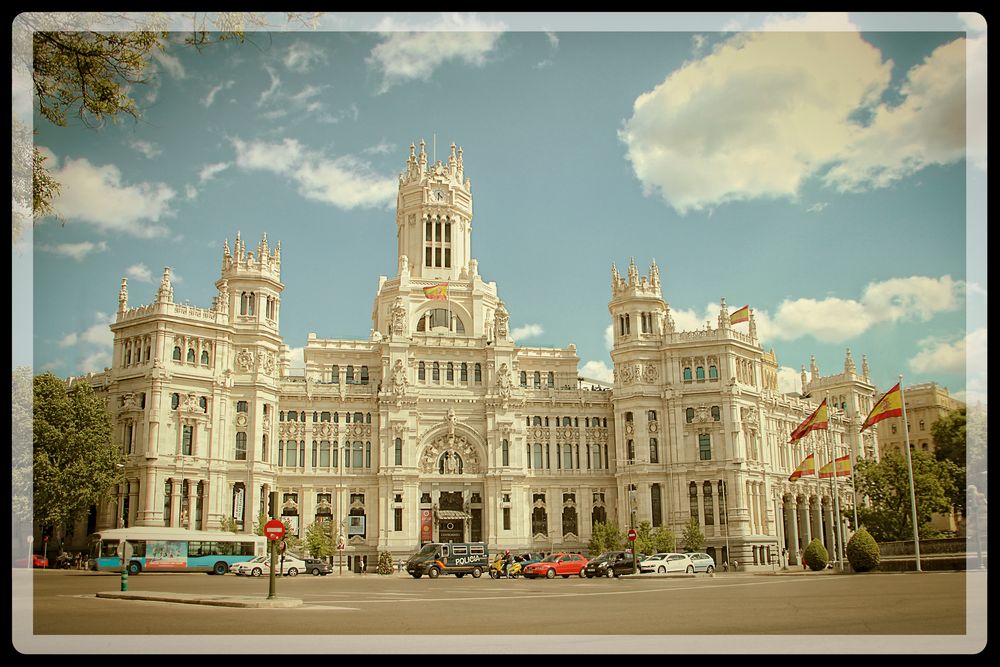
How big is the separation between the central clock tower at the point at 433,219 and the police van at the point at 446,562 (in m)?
42.5

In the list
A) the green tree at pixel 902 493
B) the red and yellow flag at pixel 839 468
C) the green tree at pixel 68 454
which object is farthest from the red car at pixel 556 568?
the green tree at pixel 68 454

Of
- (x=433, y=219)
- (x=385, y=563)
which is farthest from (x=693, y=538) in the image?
(x=433, y=219)

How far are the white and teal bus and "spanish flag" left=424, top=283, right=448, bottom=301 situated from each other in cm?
3296

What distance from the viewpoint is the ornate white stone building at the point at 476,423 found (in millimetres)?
79562

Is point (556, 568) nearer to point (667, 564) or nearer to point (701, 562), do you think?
point (667, 564)

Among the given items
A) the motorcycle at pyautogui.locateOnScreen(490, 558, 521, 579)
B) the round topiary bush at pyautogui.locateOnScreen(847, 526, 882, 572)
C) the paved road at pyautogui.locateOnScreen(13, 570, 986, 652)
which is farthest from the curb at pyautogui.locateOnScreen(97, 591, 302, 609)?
the motorcycle at pyautogui.locateOnScreen(490, 558, 521, 579)

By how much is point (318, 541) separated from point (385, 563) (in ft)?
21.5

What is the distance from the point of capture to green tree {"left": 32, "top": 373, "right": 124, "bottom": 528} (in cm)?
6297

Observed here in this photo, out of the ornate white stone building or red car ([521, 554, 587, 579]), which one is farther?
the ornate white stone building

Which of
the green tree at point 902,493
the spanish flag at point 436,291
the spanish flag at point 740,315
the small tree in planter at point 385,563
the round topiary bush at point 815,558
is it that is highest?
the spanish flag at point 436,291

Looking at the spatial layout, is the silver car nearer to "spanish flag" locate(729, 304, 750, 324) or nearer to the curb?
"spanish flag" locate(729, 304, 750, 324)

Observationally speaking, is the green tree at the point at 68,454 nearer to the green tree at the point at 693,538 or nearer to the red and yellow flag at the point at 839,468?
the green tree at the point at 693,538

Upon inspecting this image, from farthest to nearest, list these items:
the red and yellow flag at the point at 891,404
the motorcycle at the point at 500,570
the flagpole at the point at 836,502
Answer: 1. the flagpole at the point at 836,502
2. the motorcycle at the point at 500,570
3. the red and yellow flag at the point at 891,404
